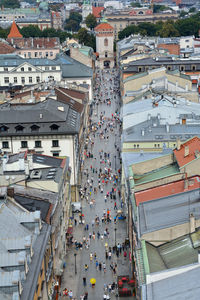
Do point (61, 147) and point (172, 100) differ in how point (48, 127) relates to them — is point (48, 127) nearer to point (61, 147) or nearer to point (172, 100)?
point (61, 147)

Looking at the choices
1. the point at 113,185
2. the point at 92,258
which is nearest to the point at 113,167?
the point at 113,185

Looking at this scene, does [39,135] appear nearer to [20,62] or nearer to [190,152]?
[190,152]

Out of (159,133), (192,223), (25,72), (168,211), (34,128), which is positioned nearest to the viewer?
(192,223)

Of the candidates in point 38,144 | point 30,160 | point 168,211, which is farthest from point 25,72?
point 168,211

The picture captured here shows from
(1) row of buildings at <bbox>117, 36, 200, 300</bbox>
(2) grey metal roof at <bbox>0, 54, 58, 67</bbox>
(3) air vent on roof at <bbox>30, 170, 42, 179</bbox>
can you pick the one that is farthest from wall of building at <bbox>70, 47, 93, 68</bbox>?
(3) air vent on roof at <bbox>30, 170, 42, 179</bbox>

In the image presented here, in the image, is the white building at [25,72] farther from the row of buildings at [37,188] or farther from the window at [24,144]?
the window at [24,144]
